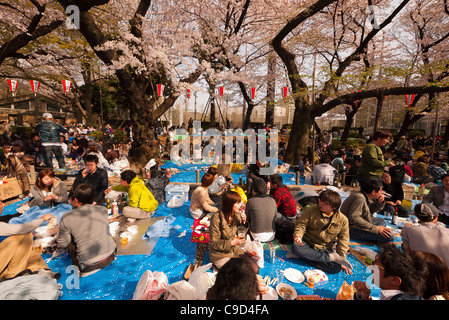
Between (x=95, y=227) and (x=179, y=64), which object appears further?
(x=179, y=64)

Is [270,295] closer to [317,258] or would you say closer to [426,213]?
[317,258]

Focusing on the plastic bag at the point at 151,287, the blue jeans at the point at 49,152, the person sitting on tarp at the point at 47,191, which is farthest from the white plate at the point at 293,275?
the blue jeans at the point at 49,152

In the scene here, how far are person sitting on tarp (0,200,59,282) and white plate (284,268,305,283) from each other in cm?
342

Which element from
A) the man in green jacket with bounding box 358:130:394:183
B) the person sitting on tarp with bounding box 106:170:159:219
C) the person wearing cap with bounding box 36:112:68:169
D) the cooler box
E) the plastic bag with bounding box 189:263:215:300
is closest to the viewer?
the plastic bag with bounding box 189:263:215:300

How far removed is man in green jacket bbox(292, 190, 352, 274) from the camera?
136 inches

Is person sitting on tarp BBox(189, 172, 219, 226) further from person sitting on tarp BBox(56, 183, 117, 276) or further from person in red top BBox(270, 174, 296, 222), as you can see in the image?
person sitting on tarp BBox(56, 183, 117, 276)

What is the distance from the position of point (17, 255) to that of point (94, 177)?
2438mm

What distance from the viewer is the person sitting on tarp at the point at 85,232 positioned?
309 cm

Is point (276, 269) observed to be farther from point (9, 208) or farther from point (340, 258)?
point (9, 208)

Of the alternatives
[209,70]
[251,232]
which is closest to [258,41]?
[209,70]

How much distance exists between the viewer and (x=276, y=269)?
3646 mm

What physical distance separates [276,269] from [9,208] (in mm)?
6570

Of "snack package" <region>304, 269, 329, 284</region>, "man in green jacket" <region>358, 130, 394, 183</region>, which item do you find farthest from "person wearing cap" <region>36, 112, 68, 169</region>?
"man in green jacket" <region>358, 130, 394, 183</region>

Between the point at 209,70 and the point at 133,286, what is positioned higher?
the point at 209,70
